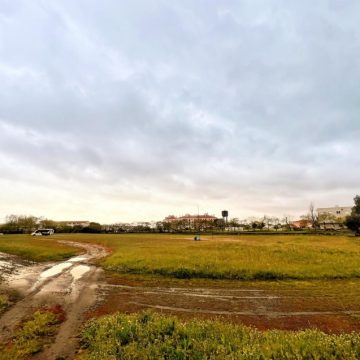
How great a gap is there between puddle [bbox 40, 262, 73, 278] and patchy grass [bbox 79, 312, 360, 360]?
63.6 ft

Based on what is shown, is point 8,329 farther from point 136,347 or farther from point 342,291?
point 342,291

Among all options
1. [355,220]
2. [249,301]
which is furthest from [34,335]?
[355,220]

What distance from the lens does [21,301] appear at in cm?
2120

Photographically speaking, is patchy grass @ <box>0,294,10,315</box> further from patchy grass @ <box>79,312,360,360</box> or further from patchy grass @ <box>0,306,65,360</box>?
patchy grass @ <box>79,312,360,360</box>

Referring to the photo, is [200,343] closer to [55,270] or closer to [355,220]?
[55,270]

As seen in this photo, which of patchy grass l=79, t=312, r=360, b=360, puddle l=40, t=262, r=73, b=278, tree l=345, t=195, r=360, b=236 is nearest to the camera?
patchy grass l=79, t=312, r=360, b=360

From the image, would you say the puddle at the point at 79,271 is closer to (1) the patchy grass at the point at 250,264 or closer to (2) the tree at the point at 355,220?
(1) the patchy grass at the point at 250,264

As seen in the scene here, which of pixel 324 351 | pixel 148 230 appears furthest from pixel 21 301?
pixel 148 230

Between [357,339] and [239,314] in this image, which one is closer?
[357,339]

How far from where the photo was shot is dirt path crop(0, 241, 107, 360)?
14318 millimetres

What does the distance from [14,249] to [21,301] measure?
122 feet

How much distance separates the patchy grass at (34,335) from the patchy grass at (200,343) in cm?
191

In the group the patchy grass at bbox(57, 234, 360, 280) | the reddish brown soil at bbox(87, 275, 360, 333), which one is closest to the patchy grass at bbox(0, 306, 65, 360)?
the reddish brown soil at bbox(87, 275, 360, 333)

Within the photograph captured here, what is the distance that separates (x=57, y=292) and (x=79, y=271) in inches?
365
